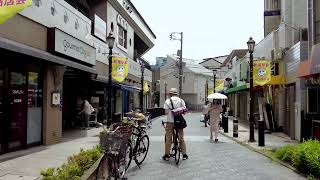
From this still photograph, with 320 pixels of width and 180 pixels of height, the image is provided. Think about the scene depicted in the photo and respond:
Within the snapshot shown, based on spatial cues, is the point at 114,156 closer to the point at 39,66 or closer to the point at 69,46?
the point at 39,66

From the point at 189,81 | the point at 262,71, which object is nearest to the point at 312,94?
the point at 262,71

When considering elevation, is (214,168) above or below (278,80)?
below

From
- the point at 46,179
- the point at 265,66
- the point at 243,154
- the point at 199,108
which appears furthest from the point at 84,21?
the point at 199,108

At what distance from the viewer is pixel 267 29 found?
30.5 m

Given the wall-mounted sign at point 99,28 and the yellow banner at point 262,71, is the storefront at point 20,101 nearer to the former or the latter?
the wall-mounted sign at point 99,28

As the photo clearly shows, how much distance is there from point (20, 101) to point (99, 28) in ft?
39.0

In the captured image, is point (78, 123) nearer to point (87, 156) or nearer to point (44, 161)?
point (44, 161)

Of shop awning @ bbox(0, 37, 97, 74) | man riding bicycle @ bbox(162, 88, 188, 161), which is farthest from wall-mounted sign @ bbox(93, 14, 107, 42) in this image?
man riding bicycle @ bbox(162, 88, 188, 161)

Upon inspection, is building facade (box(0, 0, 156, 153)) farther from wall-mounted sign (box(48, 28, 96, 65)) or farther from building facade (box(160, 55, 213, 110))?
building facade (box(160, 55, 213, 110))

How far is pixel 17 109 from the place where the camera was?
14.2m

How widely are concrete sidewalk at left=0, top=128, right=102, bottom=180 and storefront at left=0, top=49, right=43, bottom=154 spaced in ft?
1.42

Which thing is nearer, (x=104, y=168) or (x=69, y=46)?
(x=104, y=168)

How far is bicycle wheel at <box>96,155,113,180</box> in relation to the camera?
29.7 feet

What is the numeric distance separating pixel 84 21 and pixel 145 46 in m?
31.4
